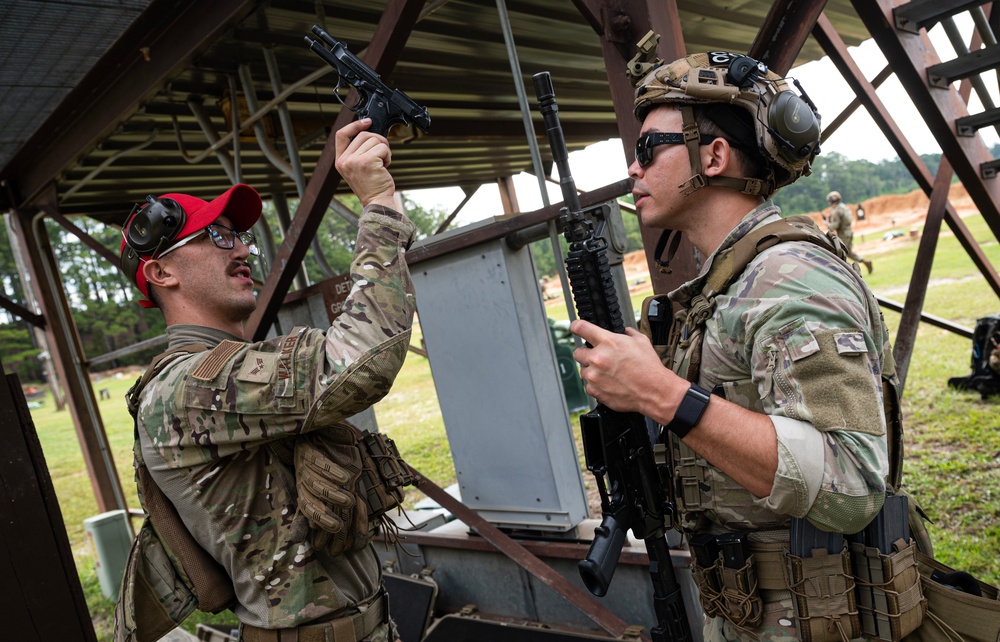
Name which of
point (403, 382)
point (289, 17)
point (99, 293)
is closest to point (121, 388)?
point (99, 293)

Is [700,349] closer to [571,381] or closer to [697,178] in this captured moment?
[697,178]

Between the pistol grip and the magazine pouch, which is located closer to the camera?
the magazine pouch

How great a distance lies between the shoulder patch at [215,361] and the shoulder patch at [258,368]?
0.06m

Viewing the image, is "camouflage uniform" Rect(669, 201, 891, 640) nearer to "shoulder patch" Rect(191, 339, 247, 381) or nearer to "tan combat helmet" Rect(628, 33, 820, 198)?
"tan combat helmet" Rect(628, 33, 820, 198)

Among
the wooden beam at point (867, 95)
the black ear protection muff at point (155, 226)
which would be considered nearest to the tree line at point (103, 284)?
the wooden beam at point (867, 95)

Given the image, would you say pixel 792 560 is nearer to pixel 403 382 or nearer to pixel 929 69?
pixel 929 69

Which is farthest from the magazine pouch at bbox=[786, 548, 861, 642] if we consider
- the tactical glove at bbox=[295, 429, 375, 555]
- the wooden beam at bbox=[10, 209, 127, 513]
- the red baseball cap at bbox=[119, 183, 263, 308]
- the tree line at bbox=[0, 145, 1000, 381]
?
the tree line at bbox=[0, 145, 1000, 381]

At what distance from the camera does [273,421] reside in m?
1.64

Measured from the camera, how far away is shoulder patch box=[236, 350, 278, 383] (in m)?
1.61

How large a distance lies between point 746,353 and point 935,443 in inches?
229

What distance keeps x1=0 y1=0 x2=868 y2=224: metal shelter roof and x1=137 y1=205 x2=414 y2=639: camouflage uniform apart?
1467 millimetres

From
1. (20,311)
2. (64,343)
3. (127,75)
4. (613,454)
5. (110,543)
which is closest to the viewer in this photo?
(613,454)

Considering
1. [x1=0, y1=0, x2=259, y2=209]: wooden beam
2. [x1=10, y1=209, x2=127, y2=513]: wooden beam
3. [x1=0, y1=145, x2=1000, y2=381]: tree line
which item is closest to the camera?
[x1=0, y1=0, x2=259, y2=209]: wooden beam

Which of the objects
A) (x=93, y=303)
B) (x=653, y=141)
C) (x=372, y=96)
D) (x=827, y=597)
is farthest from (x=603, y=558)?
(x=93, y=303)
